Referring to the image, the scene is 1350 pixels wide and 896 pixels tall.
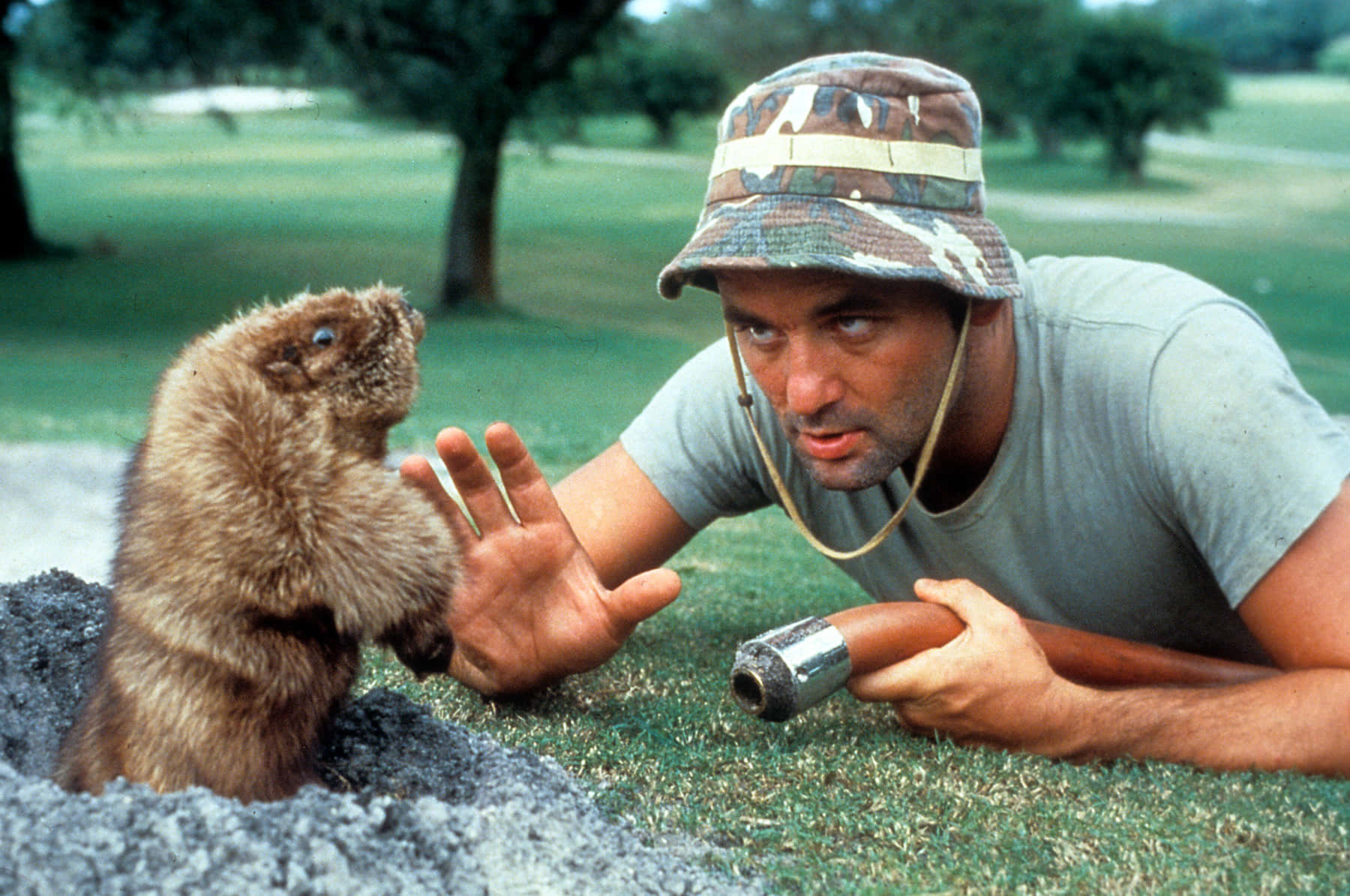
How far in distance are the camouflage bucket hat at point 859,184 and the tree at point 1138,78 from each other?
1278 inches

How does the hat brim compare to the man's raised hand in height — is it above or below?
above

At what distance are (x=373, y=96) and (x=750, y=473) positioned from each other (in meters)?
15.0

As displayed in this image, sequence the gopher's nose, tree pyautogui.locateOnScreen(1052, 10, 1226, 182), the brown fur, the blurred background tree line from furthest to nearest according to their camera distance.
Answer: tree pyautogui.locateOnScreen(1052, 10, 1226, 182) → the blurred background tree line → the gopher's nose → the brown fur

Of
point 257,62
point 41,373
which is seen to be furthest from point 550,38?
point 41,373

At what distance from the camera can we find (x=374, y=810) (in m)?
2.24

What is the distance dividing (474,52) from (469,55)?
0.10m

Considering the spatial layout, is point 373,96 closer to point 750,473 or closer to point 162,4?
point 162,4

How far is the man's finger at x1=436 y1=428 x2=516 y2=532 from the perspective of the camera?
3.05 metres

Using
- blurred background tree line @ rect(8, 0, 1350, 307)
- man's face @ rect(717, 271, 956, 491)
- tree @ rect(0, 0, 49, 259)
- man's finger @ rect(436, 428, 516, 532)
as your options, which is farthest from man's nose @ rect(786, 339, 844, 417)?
tree @ rect(0, 0, 49, 259)

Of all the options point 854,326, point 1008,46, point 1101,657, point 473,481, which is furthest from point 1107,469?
point 1008,46

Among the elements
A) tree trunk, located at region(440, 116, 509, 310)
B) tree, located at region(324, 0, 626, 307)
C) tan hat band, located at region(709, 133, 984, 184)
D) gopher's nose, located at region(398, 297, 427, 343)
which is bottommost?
tree trunk, located at region(440, 116, 509, 310)

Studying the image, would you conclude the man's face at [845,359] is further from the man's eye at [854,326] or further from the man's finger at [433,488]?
the man's finger at [433,488]

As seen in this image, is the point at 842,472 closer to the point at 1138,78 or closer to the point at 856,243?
the point at 856,243

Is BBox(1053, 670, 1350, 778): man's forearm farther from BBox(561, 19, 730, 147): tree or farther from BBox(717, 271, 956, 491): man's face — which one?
BBox(561, 19, 730, 147): tree
